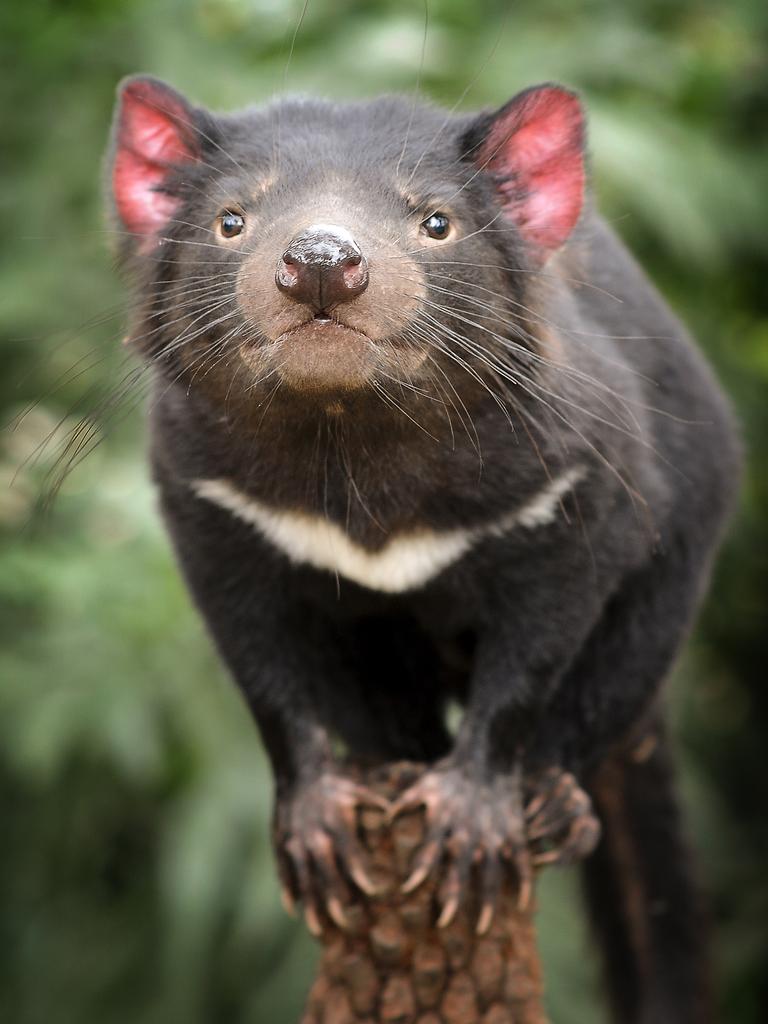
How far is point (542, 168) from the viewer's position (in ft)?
8.61

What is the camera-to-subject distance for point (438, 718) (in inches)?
127

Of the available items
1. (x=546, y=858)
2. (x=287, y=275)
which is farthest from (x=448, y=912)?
(x=287, y=275)

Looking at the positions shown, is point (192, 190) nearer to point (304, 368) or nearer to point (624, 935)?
point (304, 368)

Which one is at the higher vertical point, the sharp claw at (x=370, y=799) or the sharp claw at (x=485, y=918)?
the sharp claw at (x=370, y=799)

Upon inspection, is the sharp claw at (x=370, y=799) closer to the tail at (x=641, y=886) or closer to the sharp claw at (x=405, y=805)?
the sharp claw at (x=405, y=805)

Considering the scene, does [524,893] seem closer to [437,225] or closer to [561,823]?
[561,823]

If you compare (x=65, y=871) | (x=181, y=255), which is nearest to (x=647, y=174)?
(x=181, y=255)

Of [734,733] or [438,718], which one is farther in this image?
[734,733]

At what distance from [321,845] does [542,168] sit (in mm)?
1225

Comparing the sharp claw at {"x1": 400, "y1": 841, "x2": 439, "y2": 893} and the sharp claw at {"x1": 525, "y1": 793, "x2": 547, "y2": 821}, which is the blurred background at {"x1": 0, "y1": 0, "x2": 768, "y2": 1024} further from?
the sharp claw at {"x1": 400, "y1": 841, "x2": 439, "y2": 893}

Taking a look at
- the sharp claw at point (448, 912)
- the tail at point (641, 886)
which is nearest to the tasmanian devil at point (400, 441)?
the sharp claw at point (448, 912)

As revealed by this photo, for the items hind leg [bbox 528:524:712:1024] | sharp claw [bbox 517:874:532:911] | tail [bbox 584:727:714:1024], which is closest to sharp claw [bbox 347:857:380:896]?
sharp claw [bbox 517:874:532:911]

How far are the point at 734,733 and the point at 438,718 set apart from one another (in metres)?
2.68

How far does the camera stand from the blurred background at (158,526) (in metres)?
4.32
